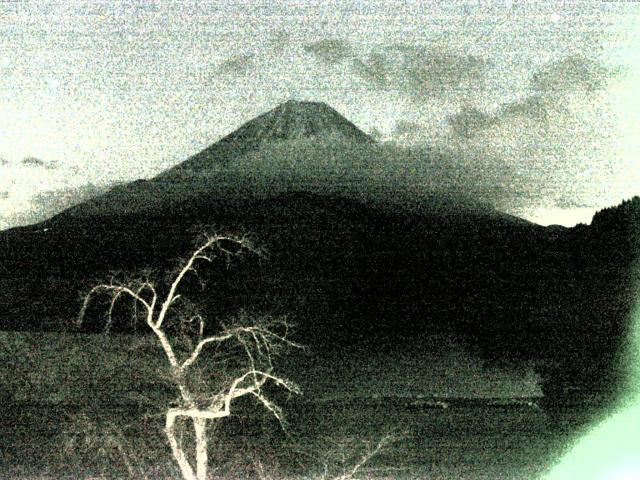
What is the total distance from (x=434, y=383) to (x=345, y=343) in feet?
10.7

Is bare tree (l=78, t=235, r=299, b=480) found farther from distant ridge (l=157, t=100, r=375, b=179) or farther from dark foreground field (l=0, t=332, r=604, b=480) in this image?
distant ridge (l=157, t=100, r=375, b=179)

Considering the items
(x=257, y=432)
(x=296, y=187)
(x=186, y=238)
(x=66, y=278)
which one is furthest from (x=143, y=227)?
(x=257, y=432)

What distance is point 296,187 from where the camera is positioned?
41.5 metres

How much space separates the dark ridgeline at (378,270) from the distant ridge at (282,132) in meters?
12.8

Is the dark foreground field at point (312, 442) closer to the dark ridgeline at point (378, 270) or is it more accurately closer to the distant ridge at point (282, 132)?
the dark ridgeline at point (378, 270)

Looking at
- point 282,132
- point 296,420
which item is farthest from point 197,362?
point 282,132

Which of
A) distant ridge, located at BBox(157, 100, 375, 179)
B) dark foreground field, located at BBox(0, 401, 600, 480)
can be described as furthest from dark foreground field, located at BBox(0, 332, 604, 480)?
distant ridge, located at BBox(157, 100, 375, 179)

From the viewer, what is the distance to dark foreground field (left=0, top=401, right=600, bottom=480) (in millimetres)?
10516

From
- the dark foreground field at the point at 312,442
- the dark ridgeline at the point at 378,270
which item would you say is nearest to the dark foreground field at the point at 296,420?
the dark foreground field at the point at 312,442

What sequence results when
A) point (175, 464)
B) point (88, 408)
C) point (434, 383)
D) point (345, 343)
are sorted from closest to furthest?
point (175, 464), point (88, 408), point (434, 383), point (345, 343)

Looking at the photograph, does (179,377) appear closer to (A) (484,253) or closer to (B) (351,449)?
(B) (351,449)

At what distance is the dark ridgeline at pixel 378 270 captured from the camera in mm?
17203

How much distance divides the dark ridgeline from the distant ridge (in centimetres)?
1278

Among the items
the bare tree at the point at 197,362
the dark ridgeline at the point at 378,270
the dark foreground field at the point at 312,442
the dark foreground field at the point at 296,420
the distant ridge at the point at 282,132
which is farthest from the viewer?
the distant ridge at the point at 282,132
